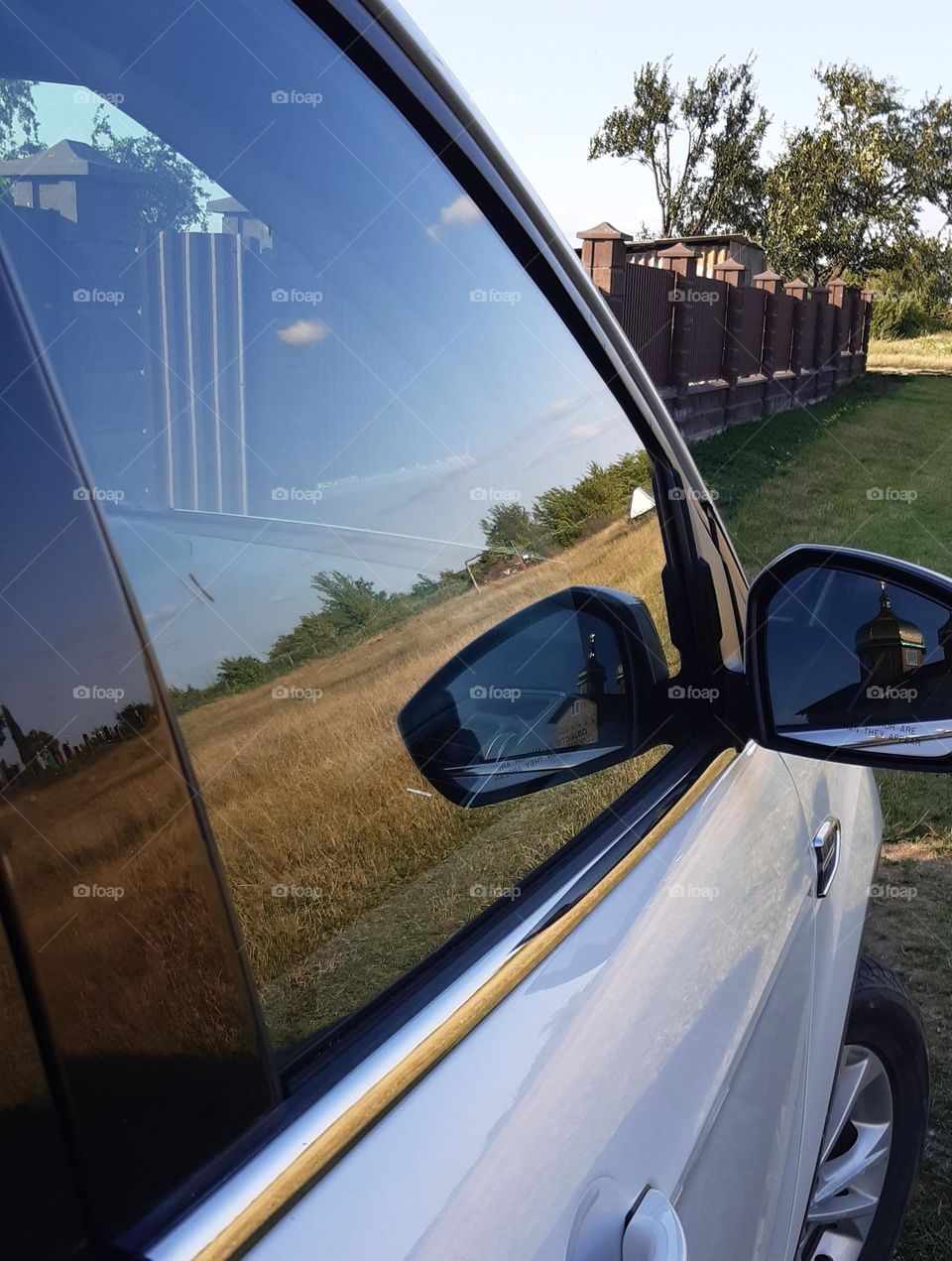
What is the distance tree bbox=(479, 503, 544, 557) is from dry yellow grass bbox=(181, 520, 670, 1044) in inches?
2.4

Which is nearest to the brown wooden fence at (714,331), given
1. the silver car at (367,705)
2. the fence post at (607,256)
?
the fence post at (607,256)

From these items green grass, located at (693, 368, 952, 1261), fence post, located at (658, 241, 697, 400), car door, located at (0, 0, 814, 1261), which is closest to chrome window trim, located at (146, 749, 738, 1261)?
car door, located at (0, 0, 814, 1261)

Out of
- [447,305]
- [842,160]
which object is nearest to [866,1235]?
[447,305]

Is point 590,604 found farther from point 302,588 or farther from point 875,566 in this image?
point 302,588

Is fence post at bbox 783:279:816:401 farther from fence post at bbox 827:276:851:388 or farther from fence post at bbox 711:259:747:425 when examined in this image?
fence post at bbox 711:259:747:425

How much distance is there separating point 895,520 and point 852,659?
39.1ft

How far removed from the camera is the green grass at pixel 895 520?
3.46 meters

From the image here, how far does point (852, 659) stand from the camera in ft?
5.21

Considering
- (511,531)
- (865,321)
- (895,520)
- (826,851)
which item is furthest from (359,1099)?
(865,321)

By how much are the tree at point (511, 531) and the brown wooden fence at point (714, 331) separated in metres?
8.69

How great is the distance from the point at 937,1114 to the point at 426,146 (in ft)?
9.92

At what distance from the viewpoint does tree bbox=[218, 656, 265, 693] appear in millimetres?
875

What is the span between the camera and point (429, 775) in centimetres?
116

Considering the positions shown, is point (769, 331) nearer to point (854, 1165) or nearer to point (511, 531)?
point (854, 1165)
